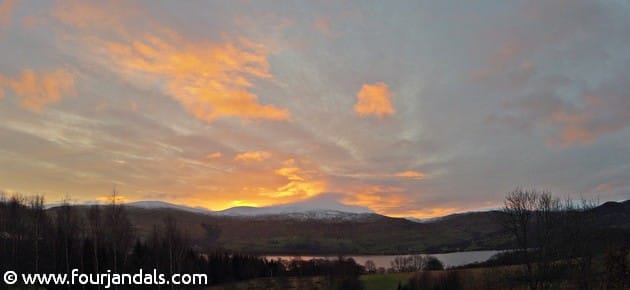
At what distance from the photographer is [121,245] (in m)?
60.6

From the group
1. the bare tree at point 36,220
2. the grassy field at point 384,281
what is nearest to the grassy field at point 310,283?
the grassy field at point 384,281

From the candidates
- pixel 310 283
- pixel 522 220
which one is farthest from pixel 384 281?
pixel 522 220

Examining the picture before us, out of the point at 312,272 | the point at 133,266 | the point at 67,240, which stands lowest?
the point at 312,272

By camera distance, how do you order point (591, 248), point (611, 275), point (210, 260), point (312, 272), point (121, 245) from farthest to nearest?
point (312, 272)
point (210, 260)
point (121, 245)
point (591, 248)
point (611, 275)

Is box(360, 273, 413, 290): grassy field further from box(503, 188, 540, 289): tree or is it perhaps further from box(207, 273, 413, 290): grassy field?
box(503, 188, 540, 289): tree

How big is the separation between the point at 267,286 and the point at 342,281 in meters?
18.7

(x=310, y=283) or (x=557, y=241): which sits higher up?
(x=557, y=241)

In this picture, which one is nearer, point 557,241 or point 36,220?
point 557,241

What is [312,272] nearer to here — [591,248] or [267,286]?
[267,286]

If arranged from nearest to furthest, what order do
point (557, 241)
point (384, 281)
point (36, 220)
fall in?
1. point (557, 241)
2. point (36, 220)
3. point (384, 281)

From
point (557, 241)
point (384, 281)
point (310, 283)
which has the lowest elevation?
point (384, 281)

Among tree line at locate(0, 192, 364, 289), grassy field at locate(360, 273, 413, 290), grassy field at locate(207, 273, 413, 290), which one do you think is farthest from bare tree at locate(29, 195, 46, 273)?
grassy field at locate(360, 273, 413, 290)

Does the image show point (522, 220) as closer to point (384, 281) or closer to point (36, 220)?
point (384, 281)

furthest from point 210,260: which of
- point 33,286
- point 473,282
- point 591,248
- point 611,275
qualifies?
point 611,275
